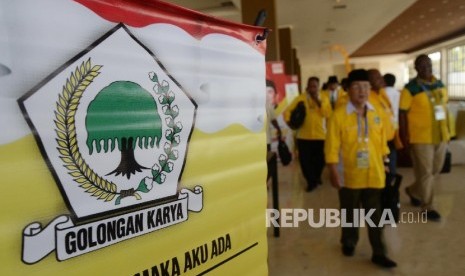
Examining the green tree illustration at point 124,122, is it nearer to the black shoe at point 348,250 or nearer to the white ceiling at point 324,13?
the black shoe at point 348,250

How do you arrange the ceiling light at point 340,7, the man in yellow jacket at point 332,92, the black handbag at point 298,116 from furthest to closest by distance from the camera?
the ceiling light at point 340,7
the man in yellow jacket at point 332,92
the black handbag at point 298,116

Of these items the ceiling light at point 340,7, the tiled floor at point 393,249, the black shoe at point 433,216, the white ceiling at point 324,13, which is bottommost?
the tiled floor at point 393,249

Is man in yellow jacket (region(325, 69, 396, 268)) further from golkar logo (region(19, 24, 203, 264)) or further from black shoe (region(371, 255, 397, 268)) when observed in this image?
golkar logo (region(19, 24, 203, 264))

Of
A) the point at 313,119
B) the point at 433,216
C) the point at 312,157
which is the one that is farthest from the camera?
the point at 312,157

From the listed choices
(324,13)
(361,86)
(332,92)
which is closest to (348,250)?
(361,86)

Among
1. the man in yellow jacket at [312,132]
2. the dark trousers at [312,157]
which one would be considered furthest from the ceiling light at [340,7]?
the dark trousers at [312,157]

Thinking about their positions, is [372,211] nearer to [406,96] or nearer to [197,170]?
[406,96]

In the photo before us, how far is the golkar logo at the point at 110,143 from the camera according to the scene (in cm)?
93

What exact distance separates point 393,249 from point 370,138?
40.6 inches

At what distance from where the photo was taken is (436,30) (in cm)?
1752

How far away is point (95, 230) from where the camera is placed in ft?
3.33

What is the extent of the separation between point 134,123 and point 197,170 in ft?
0.93

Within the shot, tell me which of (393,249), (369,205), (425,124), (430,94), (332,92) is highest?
(332,92)

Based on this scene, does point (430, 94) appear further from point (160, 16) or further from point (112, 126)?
point (112, 126)
